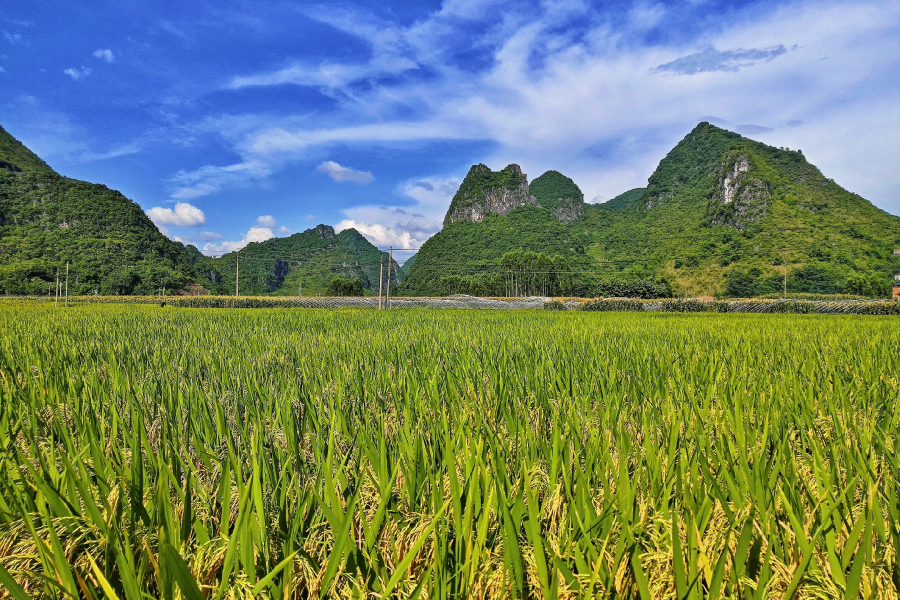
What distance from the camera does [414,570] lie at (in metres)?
0.85

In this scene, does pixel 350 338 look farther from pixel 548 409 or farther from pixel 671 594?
pixel 671 594

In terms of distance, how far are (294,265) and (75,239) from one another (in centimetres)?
3983

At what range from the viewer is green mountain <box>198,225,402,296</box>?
2795 inches

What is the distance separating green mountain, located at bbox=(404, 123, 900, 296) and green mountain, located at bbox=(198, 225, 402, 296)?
54.2 feet

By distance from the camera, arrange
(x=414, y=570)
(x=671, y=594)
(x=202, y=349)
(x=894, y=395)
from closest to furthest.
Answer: (x=671, y=594) < (x=414, y=570) < (x=894, y=395) < (x=202, y=349)

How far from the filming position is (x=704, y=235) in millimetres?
60844

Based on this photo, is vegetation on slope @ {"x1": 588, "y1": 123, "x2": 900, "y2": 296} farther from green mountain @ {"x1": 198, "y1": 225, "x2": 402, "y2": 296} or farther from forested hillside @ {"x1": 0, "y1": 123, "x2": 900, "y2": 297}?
green mountain @ {"x1": 198, "y1": 225, "x2": 402, "y2": 296}

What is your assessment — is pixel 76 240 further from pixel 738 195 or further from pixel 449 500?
pixel 738 195

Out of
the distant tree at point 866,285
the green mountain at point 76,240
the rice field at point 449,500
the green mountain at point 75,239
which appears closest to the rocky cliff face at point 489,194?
the green mountain at point 76,240

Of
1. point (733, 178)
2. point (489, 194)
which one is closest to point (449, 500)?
point (733, 178)

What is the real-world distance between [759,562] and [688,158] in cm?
11201

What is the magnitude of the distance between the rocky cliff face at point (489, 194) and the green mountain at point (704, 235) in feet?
1.66

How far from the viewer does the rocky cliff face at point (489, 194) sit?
102500 mm

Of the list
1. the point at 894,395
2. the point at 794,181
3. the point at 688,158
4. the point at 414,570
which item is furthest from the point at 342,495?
the point at 688,158
